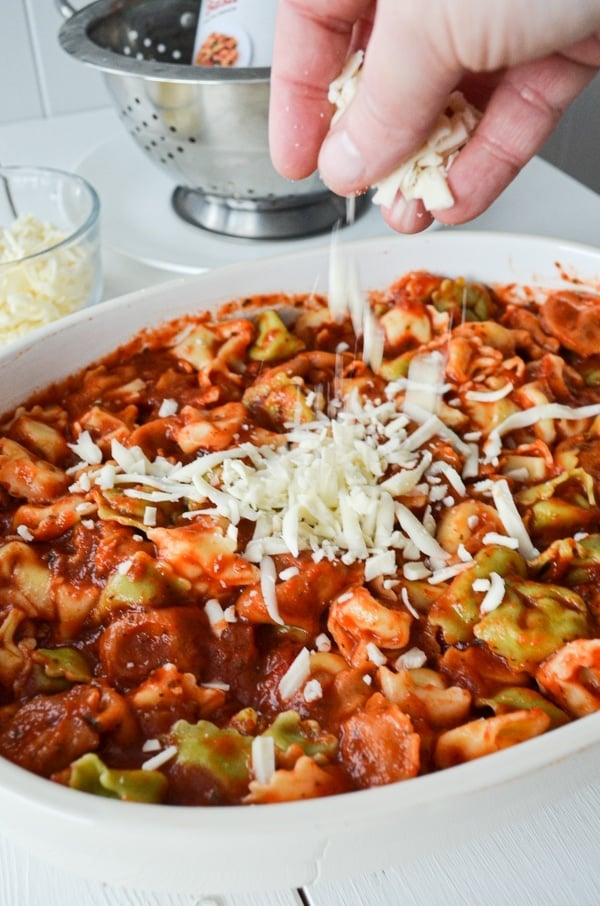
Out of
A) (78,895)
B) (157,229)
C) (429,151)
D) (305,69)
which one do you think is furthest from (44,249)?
(78,895)

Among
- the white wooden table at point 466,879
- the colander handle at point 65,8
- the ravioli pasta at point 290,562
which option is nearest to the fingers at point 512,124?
the ravioli pasta at point 290,562

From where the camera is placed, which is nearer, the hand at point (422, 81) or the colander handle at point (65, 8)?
the hand at point (422, 81)

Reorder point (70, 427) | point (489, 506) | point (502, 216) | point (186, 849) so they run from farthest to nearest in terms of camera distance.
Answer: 1. point (502, 216)
2. point (70, 427)
3. point (489, 506)
4. point (186, 849)

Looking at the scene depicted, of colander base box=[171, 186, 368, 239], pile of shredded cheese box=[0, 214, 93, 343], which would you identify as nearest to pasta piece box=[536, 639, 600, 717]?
pile of shredded cheese box=[0, 214, 93, 343]

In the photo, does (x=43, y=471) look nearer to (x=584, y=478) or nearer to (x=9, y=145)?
(x=584, y=478)

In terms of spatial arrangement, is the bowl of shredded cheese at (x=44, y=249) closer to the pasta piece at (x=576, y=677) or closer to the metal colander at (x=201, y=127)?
the metal colander at (x=201, y=127)

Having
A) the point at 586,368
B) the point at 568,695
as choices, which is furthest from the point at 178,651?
the point at 586,368
